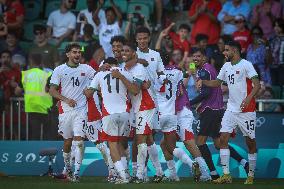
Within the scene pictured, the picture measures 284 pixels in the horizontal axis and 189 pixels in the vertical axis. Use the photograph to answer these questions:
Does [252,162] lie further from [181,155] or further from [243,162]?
[181,155]

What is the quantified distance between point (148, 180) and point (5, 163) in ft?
14.9

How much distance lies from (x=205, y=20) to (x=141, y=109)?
25.6 ft

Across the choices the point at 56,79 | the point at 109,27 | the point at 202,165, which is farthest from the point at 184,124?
the point at 109,27

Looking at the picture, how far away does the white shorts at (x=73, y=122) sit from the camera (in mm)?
19078

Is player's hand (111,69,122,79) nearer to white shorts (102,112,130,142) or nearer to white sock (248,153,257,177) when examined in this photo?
white shorts (102,112,130,142)

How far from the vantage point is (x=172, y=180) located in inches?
762

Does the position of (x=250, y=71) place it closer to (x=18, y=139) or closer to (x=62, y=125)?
(x=62, y=125)

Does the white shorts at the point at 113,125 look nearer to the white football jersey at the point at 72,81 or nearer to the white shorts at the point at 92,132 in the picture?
the white shorts at the point at 92,132

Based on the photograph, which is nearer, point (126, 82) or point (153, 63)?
Answer: point (126, 82)

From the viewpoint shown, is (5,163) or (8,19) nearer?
(5,163)

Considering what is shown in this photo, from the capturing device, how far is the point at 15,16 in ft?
86.2

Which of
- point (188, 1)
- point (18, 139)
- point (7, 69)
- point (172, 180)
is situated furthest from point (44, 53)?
point (172, 180)

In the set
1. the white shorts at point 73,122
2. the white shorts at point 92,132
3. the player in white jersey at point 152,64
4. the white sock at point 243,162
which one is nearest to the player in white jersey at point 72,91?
the white shorts at point 73,122

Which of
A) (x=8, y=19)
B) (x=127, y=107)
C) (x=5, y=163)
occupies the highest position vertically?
(x=8, y=19)
